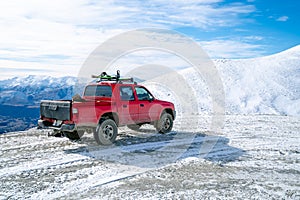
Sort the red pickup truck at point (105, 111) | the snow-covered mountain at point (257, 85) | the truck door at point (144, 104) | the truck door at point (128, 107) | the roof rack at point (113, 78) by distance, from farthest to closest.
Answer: the snow-covered mountain at point (257, 85), the truck door at point (144, 104), the roof rack at point (113, 78), the truck door at point (128, 107), the red pickup truck at point (105, 111)

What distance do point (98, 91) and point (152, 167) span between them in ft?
12.9

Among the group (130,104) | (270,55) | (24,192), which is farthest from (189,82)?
(24,192)

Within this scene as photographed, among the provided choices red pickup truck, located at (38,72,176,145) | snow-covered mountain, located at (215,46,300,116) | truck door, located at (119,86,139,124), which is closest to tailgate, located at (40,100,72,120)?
red pickup truck, located at (38,72,176,145)

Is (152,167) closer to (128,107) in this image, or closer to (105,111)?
(105,111)

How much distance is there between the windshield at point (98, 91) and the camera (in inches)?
363

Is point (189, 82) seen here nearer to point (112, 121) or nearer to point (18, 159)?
point (112, 121)

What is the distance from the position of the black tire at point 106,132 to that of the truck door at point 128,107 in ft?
1.79

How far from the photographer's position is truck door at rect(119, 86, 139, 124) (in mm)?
9180

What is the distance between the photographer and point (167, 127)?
1113 cm

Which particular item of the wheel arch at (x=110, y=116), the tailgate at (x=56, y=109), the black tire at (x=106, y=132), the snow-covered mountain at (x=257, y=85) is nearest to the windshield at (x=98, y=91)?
the wheel arch at (x=110, y=116)

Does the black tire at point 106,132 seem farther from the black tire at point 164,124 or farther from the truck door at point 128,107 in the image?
the black tire at point 164,124

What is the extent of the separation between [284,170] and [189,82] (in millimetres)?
30244

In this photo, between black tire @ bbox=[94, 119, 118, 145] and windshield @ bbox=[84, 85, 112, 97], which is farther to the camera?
windshield @ bbox=[84, 85, 112, 97]

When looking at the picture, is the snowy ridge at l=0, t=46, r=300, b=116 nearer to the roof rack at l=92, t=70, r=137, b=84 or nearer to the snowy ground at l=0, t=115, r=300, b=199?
the roof rack at l=92, t=70, r=137, b=84
